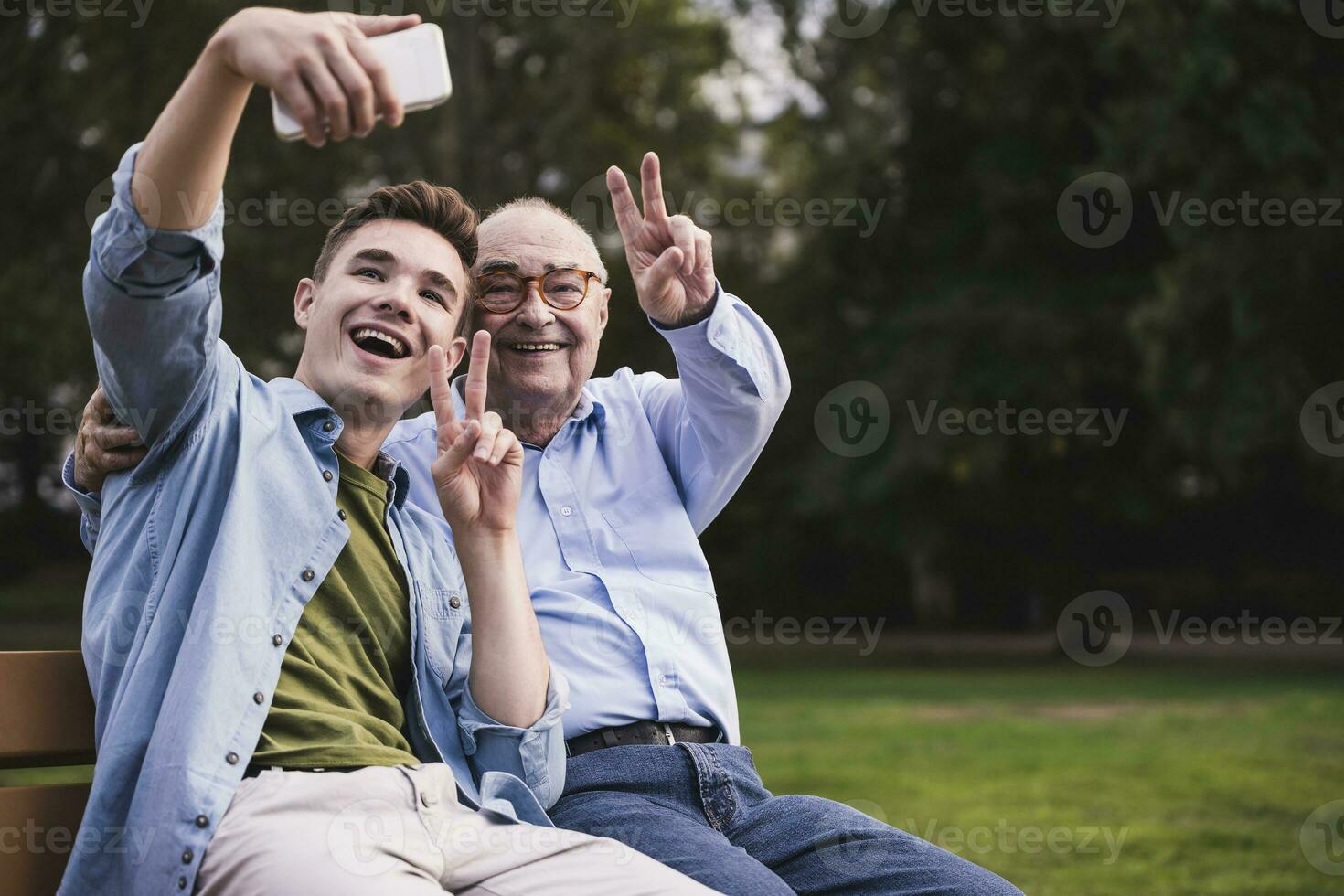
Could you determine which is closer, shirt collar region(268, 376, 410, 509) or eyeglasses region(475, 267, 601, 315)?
shirt collar region(268, 376, 410, 509)

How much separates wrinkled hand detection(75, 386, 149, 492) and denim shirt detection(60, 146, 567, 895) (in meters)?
0.04

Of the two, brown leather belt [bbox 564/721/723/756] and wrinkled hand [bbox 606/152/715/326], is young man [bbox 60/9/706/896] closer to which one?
brown leather belt [bbox 564/721/723/756]

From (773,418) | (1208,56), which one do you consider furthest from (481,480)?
(1208,56)

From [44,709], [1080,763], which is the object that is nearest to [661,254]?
[44,709]

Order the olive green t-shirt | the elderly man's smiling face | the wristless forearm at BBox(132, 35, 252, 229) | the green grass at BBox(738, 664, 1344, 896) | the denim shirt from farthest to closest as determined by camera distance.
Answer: the green grass at BBox(738, 664, 1344, 896) → the elderly man's smiling face → the olive green t-shirt → the denim shirt → the wristless forearm at BBox(132, 35, 252, 229)

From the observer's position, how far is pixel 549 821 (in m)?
2.74

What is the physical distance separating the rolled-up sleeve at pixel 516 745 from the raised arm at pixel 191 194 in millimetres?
797

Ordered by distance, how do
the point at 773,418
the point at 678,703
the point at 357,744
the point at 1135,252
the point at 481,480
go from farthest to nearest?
the point at 1135,252 < the point at 773,418 < the point at 678,703 < the point at 481,480 < the point at 357,744

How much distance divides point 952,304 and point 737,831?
59.9 ft

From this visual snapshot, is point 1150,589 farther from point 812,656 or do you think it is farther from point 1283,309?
point 1283,309

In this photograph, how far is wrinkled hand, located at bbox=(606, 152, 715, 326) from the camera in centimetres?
325

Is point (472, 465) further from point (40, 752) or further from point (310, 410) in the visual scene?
point (40, 752)

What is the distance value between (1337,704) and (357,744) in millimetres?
13243

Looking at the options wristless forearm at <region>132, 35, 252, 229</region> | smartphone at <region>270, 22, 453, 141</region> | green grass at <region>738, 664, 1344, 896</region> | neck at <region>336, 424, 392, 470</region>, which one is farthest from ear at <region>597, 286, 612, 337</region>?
green grass at <region>738, 664, 1344, 896</region>
